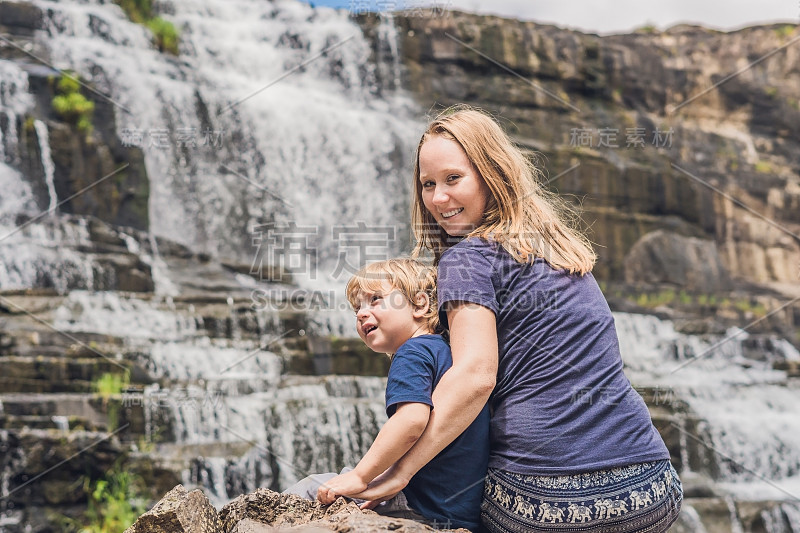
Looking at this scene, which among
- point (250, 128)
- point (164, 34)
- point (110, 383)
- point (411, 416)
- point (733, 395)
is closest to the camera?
point (411, 416)

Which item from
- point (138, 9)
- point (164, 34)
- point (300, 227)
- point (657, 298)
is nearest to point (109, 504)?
point (300, 227)

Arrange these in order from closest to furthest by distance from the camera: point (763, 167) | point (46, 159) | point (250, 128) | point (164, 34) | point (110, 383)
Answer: point (110, 383) < point (46, 159) < point (250, 128) < point (164, 34) < point (763, 167)

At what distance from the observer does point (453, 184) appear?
216 cm

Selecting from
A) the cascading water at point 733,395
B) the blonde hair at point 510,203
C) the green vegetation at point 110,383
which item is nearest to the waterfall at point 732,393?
the cascading water at point 733,395

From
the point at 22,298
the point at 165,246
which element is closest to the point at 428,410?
the point at 22,298

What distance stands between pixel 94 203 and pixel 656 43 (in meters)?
13.9

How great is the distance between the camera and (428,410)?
1.87m

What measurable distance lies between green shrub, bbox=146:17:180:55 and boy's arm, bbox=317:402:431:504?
1366cm

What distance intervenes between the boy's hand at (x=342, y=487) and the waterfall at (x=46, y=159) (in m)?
10.6

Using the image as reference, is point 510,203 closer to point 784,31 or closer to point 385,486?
point 385,486

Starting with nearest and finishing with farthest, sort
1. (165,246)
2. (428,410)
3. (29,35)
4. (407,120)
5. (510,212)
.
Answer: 1. (428,410)
2. (510,212)
3. (165,246)
4. (29,35)
5. (407,120)

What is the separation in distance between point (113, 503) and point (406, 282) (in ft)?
15.8

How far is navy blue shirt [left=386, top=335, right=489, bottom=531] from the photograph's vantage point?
1.96 m

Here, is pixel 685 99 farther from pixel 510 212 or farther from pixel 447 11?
pixel 510 212
